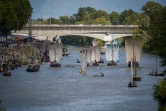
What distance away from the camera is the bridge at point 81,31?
111 meters

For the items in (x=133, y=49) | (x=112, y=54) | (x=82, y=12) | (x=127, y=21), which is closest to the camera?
(x=133, y=49)

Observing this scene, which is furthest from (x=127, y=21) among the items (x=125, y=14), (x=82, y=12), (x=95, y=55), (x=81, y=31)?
(x=95, y=55)

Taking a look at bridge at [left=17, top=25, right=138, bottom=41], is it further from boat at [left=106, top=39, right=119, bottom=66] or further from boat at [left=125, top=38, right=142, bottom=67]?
boat at [left=125, top=38, right=142, bottom=67]

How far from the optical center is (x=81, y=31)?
365ft

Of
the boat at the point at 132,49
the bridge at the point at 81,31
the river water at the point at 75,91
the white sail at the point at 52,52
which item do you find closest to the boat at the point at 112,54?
the boat at the point at 132,49

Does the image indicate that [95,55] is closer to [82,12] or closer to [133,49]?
[133,49]

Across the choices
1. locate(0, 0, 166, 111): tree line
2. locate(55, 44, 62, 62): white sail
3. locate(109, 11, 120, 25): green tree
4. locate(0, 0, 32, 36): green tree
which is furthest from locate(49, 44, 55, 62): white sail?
locate(109, 11, 120, 25): green tree

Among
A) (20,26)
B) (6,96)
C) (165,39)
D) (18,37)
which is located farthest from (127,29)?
(165,39)

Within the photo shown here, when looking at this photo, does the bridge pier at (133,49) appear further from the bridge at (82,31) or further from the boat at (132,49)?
the bridge at (82,31)

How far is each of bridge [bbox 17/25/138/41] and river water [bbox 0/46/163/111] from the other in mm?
28008

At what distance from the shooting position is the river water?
53750 mm

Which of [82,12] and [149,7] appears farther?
[82,12]

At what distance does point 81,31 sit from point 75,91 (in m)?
49.9

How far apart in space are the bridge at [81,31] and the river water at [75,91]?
28.0 metres
